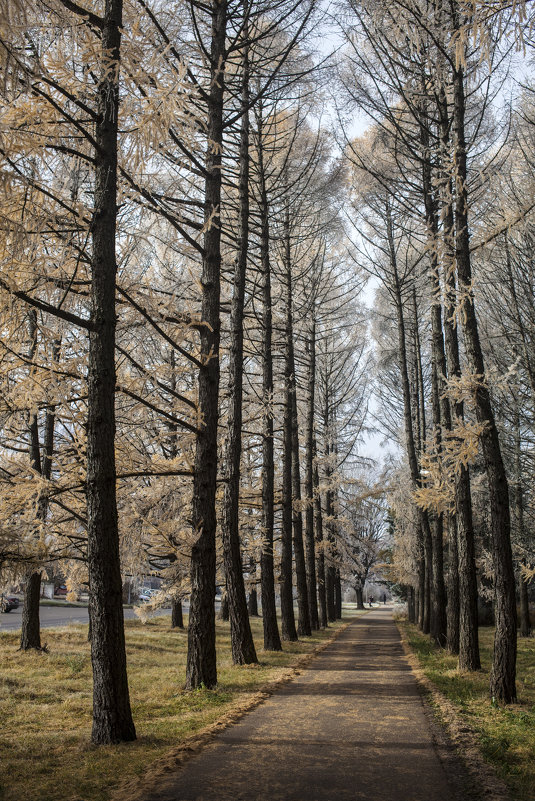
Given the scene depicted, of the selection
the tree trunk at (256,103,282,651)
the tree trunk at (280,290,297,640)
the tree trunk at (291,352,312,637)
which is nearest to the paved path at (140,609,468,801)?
the tree trunk at (256,103,282,651)

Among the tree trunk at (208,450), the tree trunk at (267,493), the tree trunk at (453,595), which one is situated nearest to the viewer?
the tree trunk at (208,450)

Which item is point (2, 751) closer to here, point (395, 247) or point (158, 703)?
point (158, 703)

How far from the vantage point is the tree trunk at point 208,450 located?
25.6 ft

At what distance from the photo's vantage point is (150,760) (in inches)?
175

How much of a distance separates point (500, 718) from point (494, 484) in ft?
8.18

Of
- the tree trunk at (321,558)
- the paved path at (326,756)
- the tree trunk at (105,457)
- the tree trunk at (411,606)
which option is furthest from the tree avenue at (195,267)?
the tree trunk at (411,606)

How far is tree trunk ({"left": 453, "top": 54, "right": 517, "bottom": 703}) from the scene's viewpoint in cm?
704

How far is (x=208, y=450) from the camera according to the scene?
26.6 feet

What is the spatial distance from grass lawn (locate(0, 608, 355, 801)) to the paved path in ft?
1.45

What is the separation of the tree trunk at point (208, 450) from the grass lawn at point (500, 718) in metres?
3.00

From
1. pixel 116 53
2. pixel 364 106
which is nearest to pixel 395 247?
pixel 364 106

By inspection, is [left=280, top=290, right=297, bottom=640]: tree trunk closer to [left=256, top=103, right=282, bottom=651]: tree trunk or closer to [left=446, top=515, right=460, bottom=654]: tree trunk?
[left=256, top=103, right=282, bottom=651]: tree trunk

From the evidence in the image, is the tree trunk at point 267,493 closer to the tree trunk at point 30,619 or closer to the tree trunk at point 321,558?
the tree trunk at point 30,619

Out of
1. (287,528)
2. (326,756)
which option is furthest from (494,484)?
(287,528)
